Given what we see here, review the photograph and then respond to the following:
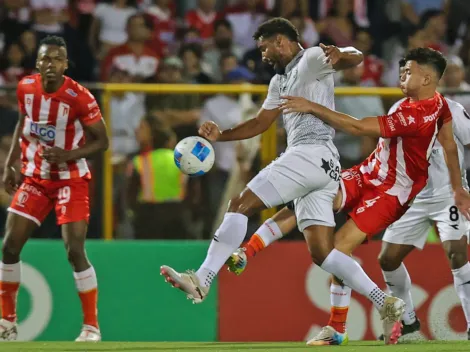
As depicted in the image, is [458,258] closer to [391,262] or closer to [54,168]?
[391,262]

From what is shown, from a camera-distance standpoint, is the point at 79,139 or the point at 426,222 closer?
the point at 79,139

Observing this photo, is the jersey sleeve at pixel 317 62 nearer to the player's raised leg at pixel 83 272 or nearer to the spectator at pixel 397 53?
the player's raised leg at pixel 83 272

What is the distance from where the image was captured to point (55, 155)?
29.7ft

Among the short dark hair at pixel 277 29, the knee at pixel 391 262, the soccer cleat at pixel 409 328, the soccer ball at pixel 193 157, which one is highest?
the short dark hair at pixel 277 29

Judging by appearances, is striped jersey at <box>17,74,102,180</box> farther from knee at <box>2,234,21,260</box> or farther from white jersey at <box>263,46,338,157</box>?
white jersey at <box>263,46,338,157</box>

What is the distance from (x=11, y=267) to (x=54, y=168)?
0.84 meters

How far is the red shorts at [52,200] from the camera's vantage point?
361 inches

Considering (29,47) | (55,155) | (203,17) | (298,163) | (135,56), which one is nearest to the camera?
(298,163)

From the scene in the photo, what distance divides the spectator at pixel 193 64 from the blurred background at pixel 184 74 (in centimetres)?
1

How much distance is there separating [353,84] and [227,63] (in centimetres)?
143

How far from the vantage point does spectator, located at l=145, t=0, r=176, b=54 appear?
13.9 m

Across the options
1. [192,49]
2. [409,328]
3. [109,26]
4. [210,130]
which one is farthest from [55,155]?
[109,26]

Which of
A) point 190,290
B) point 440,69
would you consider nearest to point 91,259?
point 190,290

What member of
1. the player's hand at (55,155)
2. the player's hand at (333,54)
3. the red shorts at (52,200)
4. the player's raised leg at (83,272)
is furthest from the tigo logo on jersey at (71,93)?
the player's hand at (333,54)
